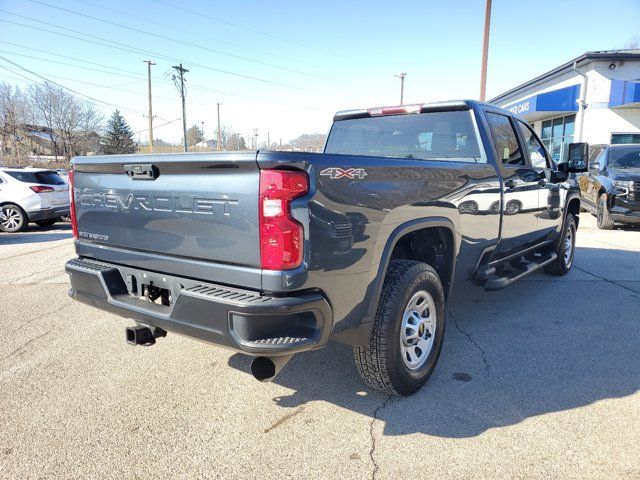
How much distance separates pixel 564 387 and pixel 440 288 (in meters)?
1.09

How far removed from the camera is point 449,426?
264 centimetres

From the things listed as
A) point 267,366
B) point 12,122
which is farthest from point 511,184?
point 12,122

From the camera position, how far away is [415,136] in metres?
4.11

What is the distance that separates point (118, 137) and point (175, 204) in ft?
209

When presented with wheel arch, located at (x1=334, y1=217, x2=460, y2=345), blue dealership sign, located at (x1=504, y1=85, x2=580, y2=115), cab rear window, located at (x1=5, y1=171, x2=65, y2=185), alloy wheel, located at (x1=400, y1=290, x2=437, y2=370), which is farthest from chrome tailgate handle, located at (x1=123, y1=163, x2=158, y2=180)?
blue dealership sign, located at (x1=504, y1=85, x2=580, y2=115)

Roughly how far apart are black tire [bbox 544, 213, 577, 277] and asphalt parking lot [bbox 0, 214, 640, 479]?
1.53 m

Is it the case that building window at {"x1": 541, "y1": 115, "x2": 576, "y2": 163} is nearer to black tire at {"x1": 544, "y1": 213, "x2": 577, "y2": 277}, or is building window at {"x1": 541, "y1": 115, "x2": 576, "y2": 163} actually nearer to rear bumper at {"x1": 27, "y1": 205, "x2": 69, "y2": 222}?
black tire at {"x1": 544, "y1": 213, "x2": 577, "y2": 277}

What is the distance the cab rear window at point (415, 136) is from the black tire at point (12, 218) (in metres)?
10.1

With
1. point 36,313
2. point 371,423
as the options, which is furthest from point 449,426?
point 36,313

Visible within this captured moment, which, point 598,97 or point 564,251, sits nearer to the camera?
point 564,251

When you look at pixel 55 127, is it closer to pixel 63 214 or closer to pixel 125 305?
pixel 63 214

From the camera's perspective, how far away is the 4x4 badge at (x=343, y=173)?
2209 millimetres

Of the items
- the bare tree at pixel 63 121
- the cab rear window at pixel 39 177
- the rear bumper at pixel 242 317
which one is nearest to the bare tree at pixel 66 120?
the bare tree at pixel 63 121

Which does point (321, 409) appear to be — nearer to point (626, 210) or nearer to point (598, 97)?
point (626, 210)
